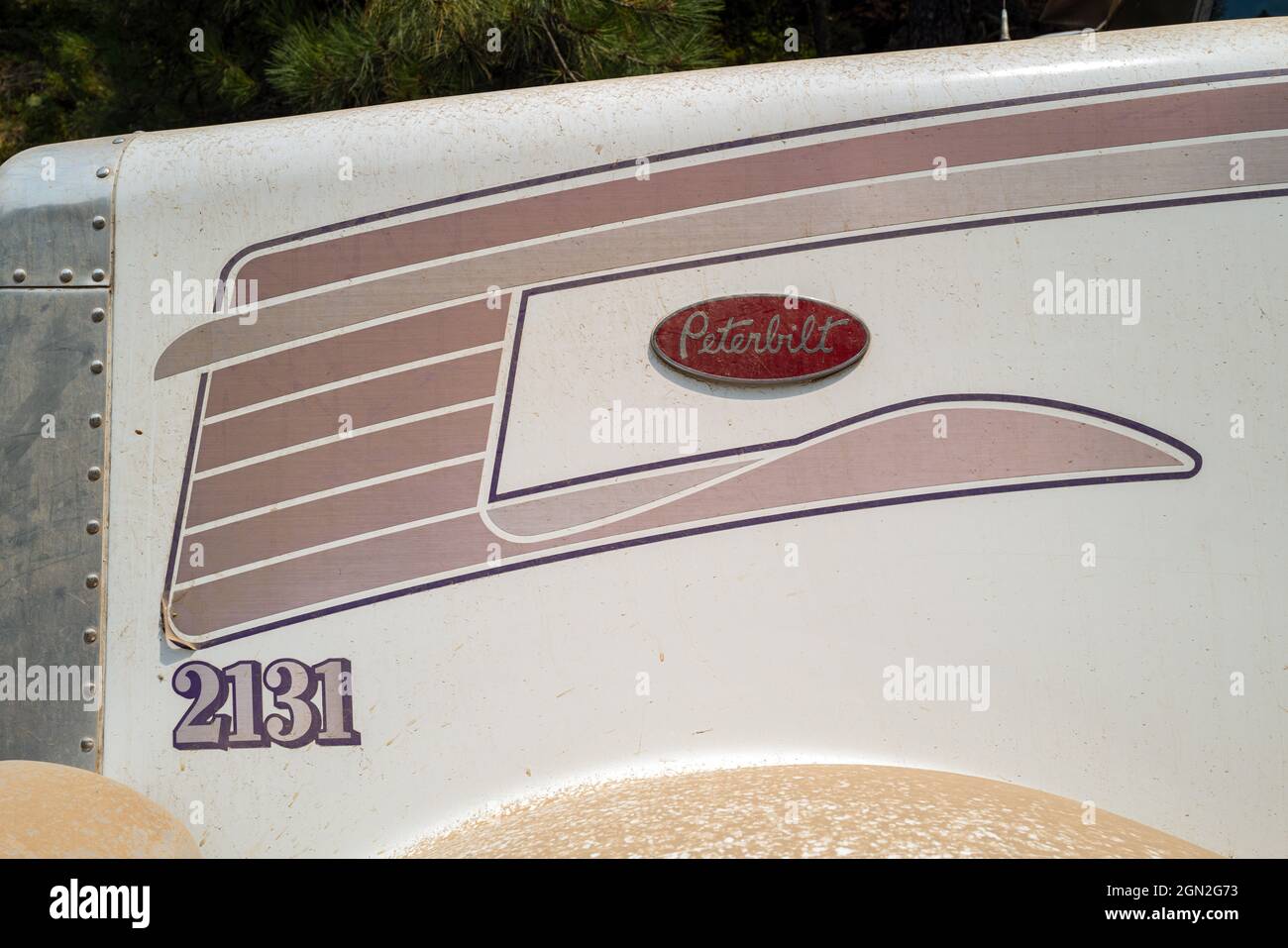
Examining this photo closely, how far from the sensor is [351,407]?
219 centimetres

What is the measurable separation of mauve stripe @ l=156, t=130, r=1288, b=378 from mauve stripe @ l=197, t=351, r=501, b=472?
14 cm

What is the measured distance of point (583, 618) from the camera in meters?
2.14

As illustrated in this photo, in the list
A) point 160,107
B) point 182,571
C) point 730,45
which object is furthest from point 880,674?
point 730,45

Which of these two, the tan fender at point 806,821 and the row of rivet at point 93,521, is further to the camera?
the row of rivet at point 93,521

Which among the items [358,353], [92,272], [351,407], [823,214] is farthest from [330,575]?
[823,214]

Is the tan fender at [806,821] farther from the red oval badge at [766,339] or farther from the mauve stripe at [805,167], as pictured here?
the mauve stripe at [805,167]

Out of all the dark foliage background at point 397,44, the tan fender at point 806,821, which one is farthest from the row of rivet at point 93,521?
the dark foliage background at point 397,44

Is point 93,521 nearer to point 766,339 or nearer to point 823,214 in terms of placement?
point 766,339

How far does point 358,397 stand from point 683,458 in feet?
2.18

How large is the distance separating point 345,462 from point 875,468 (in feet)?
3.46

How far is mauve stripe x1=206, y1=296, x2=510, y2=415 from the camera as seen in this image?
2.18 meters

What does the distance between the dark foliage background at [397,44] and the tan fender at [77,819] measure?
3.66 m

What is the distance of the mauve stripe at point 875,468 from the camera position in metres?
2.12

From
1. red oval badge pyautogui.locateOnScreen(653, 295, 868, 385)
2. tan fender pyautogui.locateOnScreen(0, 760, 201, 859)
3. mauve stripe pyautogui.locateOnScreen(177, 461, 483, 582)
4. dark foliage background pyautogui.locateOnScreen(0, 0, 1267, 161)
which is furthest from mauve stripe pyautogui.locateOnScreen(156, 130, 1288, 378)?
dark foliage background pyautogui.locateOnScreen(0, 0, 1267, 161)
